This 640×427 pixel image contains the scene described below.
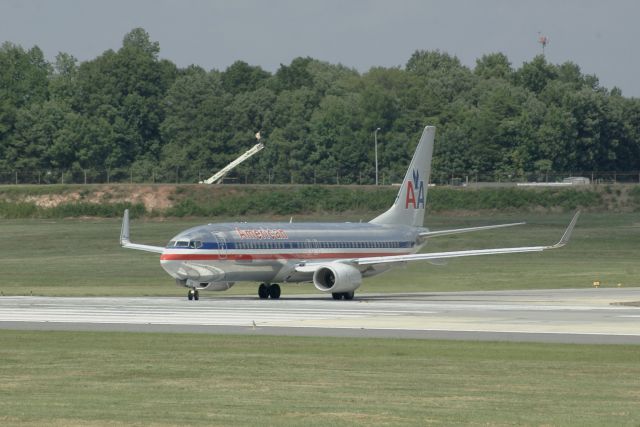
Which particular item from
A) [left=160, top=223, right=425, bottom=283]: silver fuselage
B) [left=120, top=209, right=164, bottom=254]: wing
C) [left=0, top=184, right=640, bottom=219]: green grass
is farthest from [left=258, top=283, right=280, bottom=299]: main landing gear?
[left=0, top=184, right=640, bottom=219]: green grass

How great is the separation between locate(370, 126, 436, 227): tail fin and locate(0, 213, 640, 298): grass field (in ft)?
10.2

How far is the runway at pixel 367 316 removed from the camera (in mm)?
39469

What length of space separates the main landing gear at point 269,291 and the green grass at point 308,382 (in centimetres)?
2334

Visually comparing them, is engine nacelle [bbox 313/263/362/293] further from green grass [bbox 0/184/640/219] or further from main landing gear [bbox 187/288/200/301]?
green grass [bbox 0/184/640/219]

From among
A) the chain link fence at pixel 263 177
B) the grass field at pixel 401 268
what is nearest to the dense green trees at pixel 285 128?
the chain link fence at pixel 263 177

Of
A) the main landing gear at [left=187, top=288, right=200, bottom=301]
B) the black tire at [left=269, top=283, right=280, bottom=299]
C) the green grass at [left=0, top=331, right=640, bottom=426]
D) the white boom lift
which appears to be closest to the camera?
the green grass at [left=0, top=331, right=640, bottom=426]

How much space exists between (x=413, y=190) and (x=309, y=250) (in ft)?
26.8

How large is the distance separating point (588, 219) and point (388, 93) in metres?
60.9

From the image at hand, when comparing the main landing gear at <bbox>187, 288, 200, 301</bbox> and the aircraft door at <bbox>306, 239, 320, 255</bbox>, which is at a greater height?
the aircraft door at <bbox>306, 239, 320, 255</bbox>

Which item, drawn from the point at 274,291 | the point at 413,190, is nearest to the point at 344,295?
the point at 274,291

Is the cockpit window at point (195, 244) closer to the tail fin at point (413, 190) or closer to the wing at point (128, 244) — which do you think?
the wing at point (128, 244)

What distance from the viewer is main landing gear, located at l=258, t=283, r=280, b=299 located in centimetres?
6119

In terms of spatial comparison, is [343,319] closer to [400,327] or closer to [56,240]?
[400,327]

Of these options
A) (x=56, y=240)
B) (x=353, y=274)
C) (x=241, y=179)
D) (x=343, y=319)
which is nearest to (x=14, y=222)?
(x=56, y=240)
